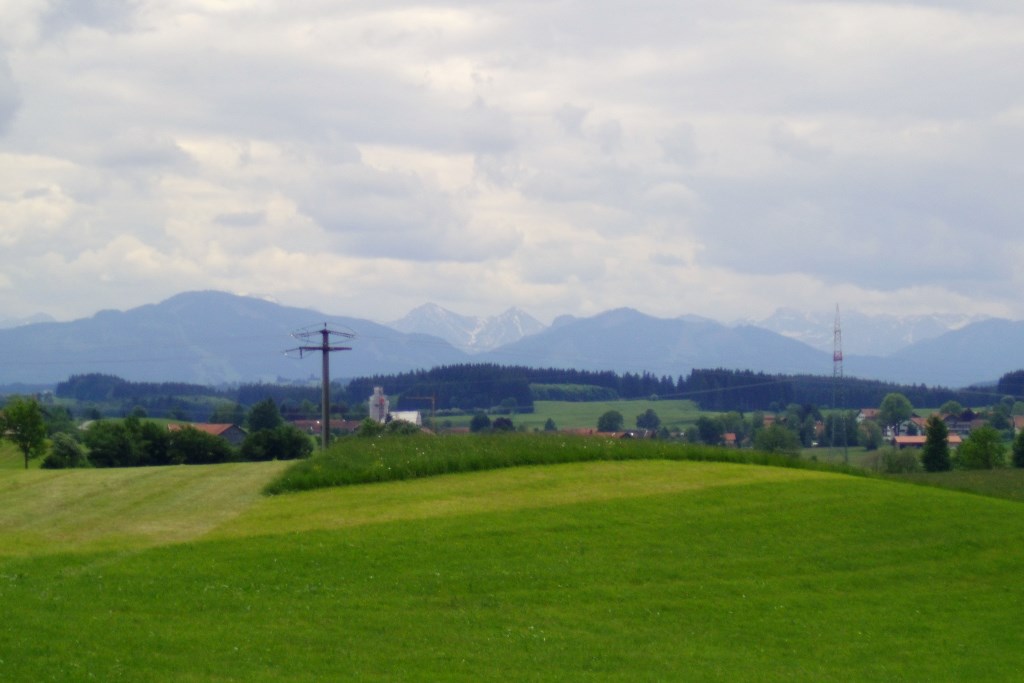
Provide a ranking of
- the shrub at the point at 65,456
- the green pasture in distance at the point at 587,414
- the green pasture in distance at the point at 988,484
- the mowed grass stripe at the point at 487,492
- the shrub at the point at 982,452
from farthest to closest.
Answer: the green pasture in distance at the point at 587,414, the shrub at the point at 982,452, the shrub at the point at 65,456, the green pasture in distance at the point at 988,484, the mowed grass stripe at the point at 487,492

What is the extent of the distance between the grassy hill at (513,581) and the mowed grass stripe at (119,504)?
0.15 m

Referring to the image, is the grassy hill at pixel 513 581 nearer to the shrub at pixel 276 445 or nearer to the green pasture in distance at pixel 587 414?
the shrub at pixel 276 445

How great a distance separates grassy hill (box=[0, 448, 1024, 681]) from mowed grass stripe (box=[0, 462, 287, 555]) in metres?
Result: 0.15

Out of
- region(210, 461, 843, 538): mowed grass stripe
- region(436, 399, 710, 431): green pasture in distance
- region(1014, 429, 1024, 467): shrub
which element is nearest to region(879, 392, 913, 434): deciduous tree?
region(436, 399, 710, 431): green pasture in distance

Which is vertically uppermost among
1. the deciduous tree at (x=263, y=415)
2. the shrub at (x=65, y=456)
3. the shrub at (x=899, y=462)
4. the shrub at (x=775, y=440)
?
the deciduous tree at (x=263, y=415)

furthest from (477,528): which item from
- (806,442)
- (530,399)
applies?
(530,399)

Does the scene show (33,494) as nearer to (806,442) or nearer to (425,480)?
(425,480)

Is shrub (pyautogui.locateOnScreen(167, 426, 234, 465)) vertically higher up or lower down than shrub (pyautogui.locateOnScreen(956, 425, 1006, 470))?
higher up

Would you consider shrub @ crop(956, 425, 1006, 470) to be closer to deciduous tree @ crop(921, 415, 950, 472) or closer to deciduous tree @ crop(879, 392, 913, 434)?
deciduous tree @ crop(921, 415, 950, 472)

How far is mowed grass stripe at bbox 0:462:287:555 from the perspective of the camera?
27.2 meters

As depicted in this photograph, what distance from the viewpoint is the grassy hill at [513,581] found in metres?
19.8

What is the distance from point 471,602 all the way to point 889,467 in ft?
227

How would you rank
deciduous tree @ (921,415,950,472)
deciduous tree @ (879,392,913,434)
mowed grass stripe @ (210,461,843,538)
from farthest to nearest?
deciduous tree @ (879,392,913,434)
deciduous tree @ (921,415,950,472)
mowed grass stripe @ (210,461,843,538)

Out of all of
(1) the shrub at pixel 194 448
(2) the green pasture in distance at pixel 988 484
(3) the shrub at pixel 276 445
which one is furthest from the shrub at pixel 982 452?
(1) the shrub at pixel 194 448
